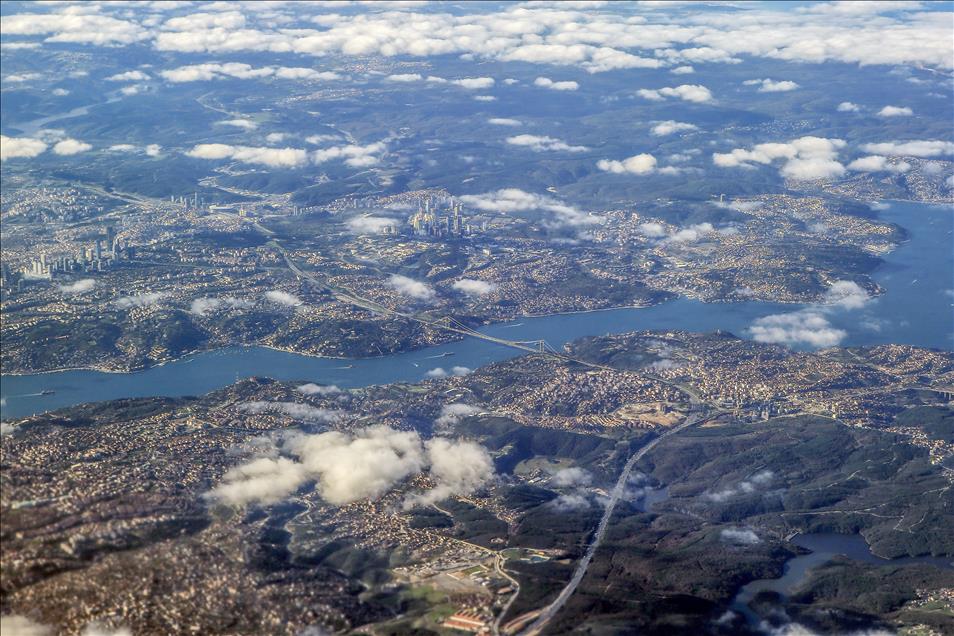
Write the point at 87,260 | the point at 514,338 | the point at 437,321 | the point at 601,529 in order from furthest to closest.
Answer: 1. the point at 87,260
2. the point at 437,321
3. the point at 514,338
4. the point at 601,529

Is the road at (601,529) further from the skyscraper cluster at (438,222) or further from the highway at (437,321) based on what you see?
the skyscraper cluster at (438,222)

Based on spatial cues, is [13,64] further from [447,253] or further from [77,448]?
[77,448]

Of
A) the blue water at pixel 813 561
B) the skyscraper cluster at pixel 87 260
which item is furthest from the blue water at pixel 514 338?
the blue water at pixel 813 561

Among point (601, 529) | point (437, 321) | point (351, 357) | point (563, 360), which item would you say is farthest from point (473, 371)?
point (601, 529)

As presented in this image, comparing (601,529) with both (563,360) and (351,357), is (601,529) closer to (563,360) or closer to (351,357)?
(563,360)

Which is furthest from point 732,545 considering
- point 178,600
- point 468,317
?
point 468,317

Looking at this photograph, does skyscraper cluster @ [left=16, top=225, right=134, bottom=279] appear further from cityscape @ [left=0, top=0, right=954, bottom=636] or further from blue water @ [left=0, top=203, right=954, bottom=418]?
blue water @ [left=0, top=203, right=954, bottom=418]
